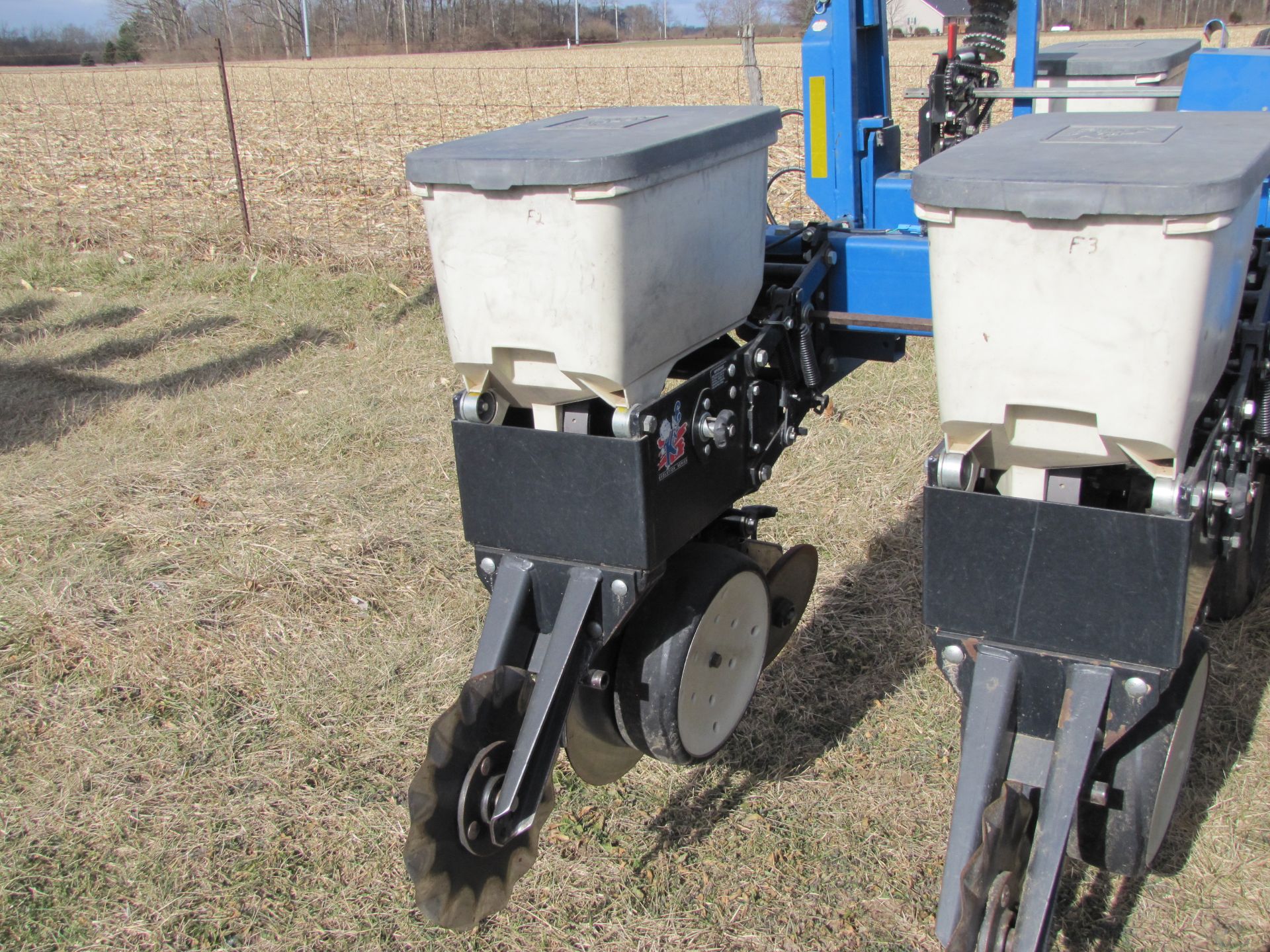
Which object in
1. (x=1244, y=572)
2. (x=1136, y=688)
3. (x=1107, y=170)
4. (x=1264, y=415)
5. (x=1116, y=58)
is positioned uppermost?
(x=1116, y=58)

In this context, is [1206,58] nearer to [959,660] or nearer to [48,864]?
[959,660]

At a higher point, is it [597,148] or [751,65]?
[751,65]

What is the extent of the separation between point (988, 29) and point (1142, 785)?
3121mm

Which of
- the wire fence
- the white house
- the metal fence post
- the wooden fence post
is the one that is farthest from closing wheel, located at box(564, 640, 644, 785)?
the metal fence post

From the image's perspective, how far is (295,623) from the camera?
3.44 metres

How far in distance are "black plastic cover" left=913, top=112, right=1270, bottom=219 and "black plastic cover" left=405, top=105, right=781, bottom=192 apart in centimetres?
44

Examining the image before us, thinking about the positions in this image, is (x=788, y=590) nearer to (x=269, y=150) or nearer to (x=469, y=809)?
(x=469, y=809)

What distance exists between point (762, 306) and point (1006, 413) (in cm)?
88

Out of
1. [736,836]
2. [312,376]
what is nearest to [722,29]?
[312,376]

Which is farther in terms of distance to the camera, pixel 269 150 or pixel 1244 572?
pixel 269 150

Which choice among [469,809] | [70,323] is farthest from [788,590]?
[70,323]

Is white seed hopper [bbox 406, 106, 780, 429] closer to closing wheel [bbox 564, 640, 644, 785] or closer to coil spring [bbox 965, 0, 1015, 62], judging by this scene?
closing wheel [bbox 564, 640, 644, 785]

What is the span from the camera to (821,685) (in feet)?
10.1

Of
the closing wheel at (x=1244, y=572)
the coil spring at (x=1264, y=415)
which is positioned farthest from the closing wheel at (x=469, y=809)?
the closing wheel at (x=1244, y=572)
